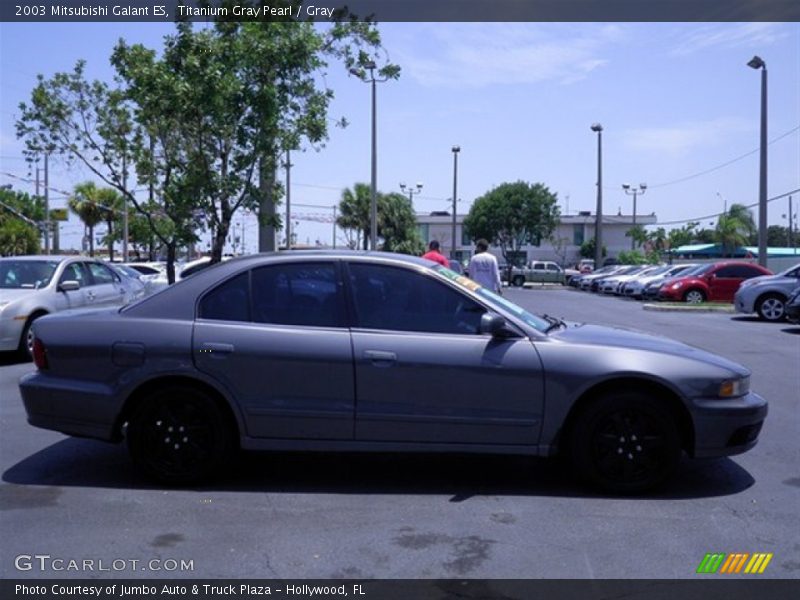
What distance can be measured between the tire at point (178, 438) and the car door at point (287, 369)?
242mm

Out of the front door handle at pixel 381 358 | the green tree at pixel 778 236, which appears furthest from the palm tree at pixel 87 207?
the green tree at pixel 778 236

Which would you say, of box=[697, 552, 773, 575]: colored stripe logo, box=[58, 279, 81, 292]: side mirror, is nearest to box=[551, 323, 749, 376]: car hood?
box=[697, 552, 773, 575]: colored stripe logo

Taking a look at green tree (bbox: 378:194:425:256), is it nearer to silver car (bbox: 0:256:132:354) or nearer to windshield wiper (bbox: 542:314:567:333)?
silver car (bbox: 0:256:132:354)

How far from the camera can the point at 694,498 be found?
5.63m

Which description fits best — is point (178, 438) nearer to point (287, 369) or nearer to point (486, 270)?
point (287, 369)

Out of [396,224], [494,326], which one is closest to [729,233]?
[396,224]

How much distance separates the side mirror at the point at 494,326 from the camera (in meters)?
5.55

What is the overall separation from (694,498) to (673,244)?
236ft

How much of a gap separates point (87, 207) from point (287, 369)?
1815 inches

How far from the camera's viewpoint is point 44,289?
12195 mm

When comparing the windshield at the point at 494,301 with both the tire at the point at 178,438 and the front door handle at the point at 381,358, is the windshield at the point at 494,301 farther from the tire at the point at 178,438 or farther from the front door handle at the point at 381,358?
the tire at the point at 178,438

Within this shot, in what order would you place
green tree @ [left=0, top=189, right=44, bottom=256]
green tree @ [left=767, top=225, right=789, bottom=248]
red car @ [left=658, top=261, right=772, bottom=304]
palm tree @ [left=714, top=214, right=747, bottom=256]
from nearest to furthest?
red car @ [left=658, top=261, right=772, bottom=304] < green tree @ [left=0, top=189, right=44, bottom=256] < palm tree @ [left=714, top=214, right=747, bottom=256] < green tree @ [left=767, top=225, right=789, bottom=248]

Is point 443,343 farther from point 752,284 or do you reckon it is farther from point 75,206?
point 75,206

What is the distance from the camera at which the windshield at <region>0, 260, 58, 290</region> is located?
12312 millimetres
